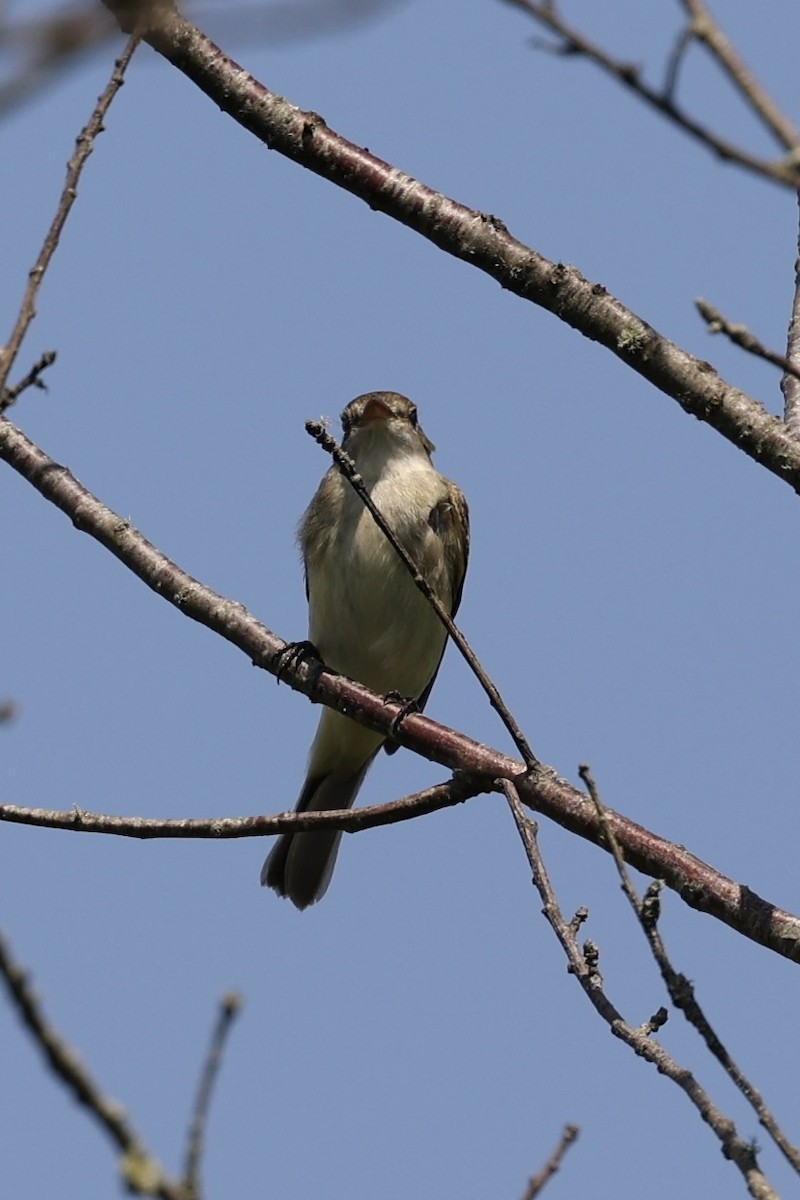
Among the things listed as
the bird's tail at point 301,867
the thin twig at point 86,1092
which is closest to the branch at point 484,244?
the thin twig at point 86,1092

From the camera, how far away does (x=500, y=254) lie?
14.6ft

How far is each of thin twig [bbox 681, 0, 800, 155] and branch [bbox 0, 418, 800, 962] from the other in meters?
2.33

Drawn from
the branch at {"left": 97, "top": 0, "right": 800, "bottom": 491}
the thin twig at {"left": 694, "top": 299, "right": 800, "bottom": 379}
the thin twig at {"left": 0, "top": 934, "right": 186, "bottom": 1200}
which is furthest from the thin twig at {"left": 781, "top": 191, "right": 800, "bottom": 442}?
the thin twig at {"left": 0, "top": 934, "right": 186, "bottom": 1200}

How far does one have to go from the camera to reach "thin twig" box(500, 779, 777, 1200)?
8.67ft

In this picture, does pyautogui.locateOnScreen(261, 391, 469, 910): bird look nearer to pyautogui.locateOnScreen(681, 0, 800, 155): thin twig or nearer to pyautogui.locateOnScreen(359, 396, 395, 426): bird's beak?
pyautogui.locateOnScreen(359, 396, 395, 426): bird's beak

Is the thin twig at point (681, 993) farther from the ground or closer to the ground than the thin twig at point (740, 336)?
closer to the ground

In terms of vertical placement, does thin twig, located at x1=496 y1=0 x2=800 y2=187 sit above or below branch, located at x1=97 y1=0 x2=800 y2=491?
below

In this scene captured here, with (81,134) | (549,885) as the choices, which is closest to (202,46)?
(81,134)

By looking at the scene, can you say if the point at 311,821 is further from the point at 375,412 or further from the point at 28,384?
the point at 375,412

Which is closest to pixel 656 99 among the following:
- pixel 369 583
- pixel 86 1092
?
pixel 86 1092

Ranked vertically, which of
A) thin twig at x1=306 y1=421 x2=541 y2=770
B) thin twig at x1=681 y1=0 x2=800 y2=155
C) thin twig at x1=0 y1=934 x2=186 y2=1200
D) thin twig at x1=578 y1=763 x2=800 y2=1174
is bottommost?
thin twig at x1=0 y1=934 x2=186 y2=1200

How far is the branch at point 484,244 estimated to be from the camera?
14.1 feet

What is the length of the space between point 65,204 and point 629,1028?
190 centimetres

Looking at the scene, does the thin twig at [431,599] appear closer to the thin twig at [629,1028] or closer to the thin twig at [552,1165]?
the thin twig at [629,1028]
